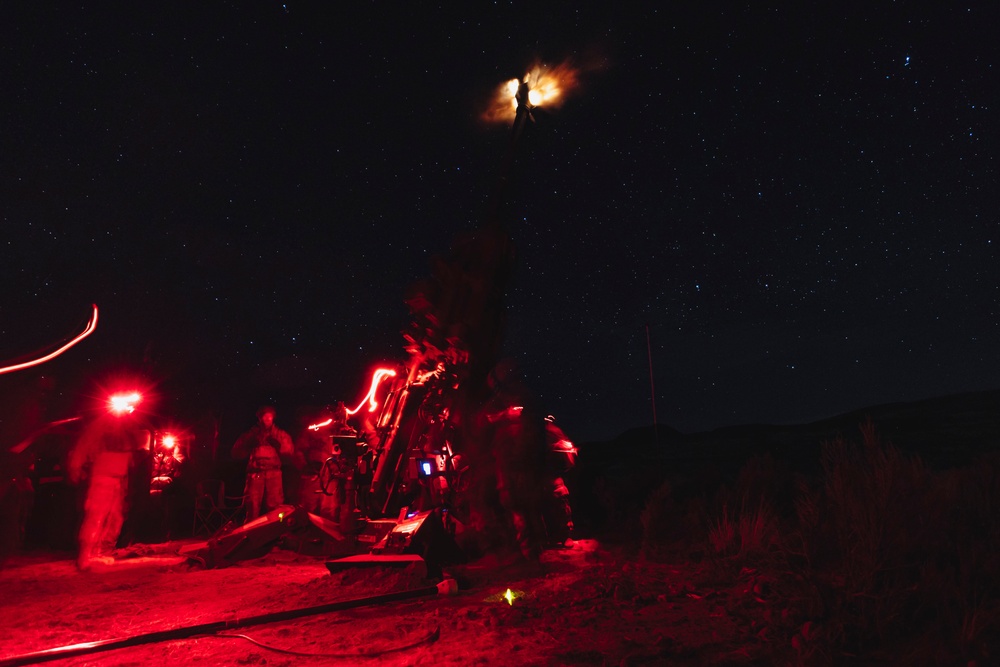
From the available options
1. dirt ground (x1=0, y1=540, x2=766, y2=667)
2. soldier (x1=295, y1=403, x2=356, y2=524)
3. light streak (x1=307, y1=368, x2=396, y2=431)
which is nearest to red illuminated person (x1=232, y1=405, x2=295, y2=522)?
soldier (x1=295, y1=403, x2=356, y2=524)

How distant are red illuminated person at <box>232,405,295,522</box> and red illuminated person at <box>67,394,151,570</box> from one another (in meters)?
3.42

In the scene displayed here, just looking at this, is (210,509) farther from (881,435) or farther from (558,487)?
(881,435)

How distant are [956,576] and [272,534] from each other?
35.5 ft

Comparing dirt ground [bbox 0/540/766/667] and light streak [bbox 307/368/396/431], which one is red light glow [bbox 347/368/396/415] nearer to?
light streak [bbox 307/368/396/431]

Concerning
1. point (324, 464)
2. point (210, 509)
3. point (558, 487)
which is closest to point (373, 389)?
point (324, 464)

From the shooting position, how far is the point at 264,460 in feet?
49.2

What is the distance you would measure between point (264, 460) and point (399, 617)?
32.4ft

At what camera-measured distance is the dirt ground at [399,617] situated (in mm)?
5215

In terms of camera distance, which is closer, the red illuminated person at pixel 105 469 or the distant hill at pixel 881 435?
the red illuminated person at pixel 105 469

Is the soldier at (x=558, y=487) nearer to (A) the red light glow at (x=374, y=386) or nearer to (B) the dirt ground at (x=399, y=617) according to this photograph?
(B) the dirt ground at (x=399, y=617)

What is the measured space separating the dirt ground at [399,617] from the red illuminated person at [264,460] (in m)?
4.74

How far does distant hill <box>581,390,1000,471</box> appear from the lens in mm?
29703

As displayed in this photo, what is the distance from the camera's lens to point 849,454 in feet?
20.6

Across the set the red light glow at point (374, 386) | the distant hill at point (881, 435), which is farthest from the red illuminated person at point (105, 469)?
the distant hill at point (881, 435)
